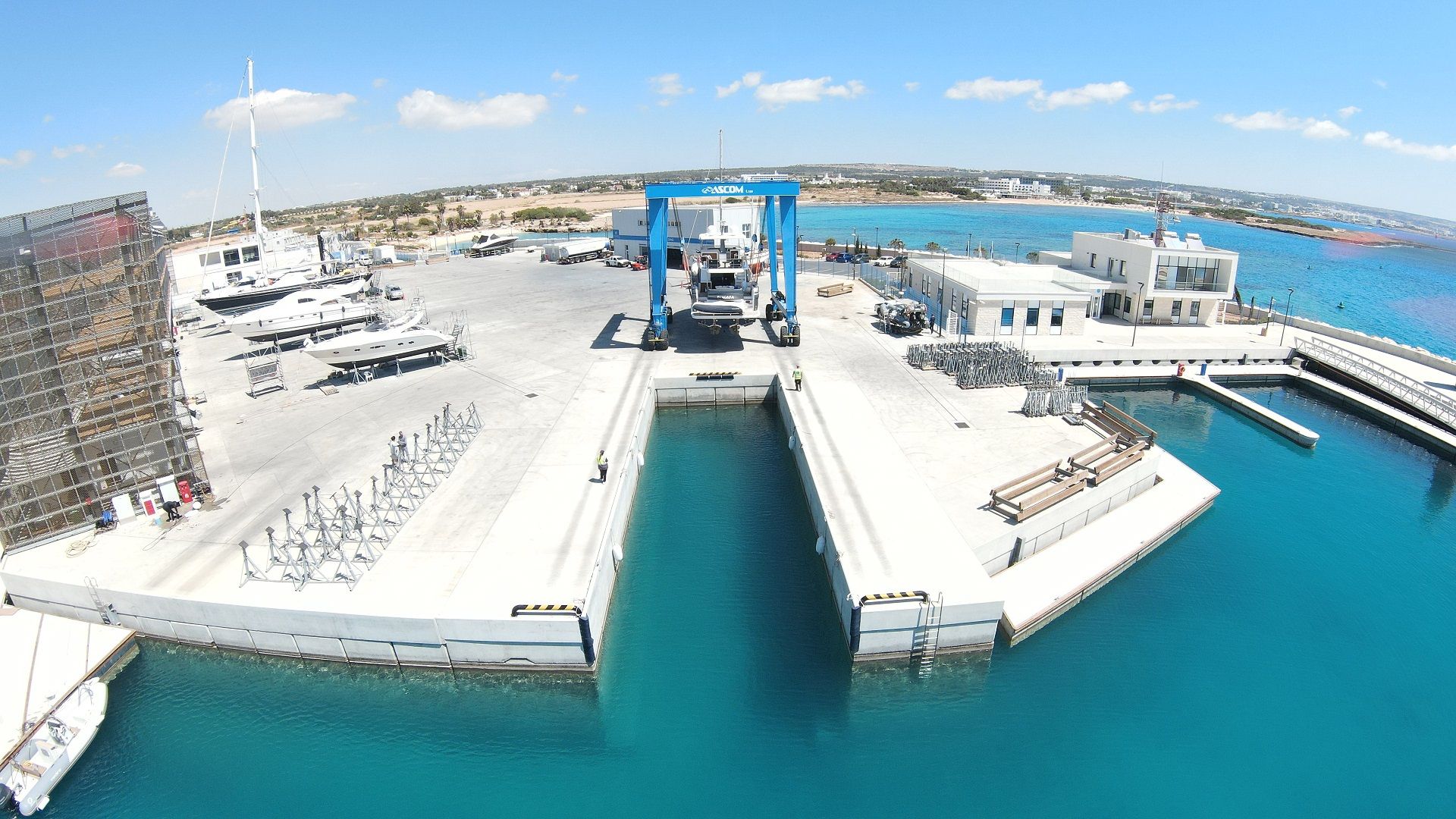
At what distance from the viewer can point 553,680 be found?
1429cm

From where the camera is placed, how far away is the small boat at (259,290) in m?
40.0

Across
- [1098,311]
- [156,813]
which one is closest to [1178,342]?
[1098,311]

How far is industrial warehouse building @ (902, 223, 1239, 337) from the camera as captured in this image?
3434 cm

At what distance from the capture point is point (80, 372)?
694 inches

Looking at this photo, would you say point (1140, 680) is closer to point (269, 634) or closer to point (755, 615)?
point (755, 615)

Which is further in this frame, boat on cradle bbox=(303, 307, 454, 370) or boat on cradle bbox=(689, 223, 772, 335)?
boat on cradle bbox=(689, 223, 772, 335)

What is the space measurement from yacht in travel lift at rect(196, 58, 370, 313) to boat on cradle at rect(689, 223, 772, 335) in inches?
899

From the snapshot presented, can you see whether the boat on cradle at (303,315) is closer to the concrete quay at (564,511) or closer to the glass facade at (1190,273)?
the concrete quay at (564,511)

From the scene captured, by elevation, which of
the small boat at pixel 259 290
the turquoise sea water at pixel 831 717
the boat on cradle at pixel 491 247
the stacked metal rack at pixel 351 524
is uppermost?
the boat on cradle at pixel 491 247

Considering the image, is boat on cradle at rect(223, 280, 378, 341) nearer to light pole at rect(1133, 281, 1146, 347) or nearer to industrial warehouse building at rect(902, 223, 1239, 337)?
industrial warehouse building at rect(902, 223, 1239, 337)

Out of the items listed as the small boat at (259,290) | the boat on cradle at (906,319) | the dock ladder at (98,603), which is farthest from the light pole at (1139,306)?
the small boat at (259,290)

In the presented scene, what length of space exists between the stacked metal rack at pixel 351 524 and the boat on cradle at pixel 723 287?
14.4 m

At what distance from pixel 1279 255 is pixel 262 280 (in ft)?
401

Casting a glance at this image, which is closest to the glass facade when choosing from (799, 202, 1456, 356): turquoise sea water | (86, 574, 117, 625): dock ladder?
(799, 202, 1456, 356): turquoise sea water
